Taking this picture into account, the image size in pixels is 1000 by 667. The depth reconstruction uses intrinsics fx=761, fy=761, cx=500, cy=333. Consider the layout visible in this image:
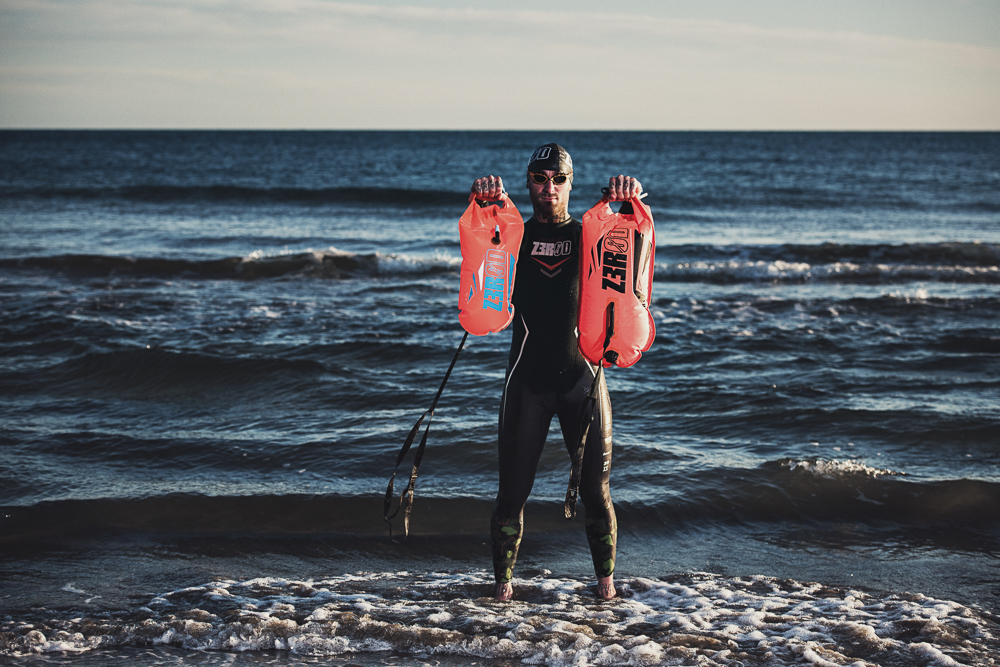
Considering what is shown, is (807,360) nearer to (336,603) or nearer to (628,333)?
(628,333)

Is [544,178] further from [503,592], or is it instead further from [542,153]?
[503,592]

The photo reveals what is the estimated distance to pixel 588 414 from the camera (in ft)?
13.6

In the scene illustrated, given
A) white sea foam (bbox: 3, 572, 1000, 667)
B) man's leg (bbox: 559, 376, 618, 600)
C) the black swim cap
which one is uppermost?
the black swim cap

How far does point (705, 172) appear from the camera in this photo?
45562 millimetres

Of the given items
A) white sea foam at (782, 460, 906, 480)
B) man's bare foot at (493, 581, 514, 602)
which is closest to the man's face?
man's bare foot at (493, 581, 514, 602)

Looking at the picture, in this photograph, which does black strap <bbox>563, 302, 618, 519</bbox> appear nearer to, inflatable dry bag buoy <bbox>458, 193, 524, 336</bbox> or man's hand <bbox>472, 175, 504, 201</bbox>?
inflatable dry bag buoy <bbox>458, 193, 524, 336</bbox>

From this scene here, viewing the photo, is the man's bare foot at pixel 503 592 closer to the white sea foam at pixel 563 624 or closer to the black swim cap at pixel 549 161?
the white sea foam at pixel 563 624

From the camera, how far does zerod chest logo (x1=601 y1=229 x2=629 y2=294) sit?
160 inches

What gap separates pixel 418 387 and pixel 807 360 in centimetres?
492

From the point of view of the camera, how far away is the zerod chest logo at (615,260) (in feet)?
13.3

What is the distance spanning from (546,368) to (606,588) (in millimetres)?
1403

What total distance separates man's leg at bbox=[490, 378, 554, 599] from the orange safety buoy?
44 centimetres

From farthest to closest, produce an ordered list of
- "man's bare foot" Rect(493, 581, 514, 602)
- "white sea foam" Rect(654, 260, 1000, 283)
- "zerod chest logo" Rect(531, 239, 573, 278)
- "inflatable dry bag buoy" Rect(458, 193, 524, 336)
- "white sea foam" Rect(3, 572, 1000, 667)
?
"white sea foam" Rect(654, 260, 1000, 283) < "man's bare foot" Rect(493, 581, 514, 602) < "zerod chest logo" Rect(531, 239, 573, 278) < "inflatable dry bag buoy" Rect(458, 193, 524, 336) < "white sea foam" Rect(3, 572, 1000, 667)

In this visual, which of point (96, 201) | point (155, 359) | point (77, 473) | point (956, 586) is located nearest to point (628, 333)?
point (956, 586)
